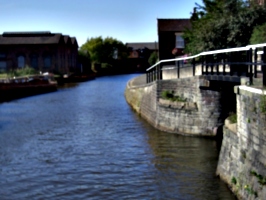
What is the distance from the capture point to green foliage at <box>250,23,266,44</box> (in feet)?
76.5

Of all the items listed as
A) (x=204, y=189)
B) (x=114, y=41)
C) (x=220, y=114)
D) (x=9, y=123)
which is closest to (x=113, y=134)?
(x=220, y=114)

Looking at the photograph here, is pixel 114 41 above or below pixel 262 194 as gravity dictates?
above

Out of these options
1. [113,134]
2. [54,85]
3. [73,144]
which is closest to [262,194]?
[73,144]

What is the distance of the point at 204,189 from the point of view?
1234 centimetres

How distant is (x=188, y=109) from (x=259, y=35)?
270 inches

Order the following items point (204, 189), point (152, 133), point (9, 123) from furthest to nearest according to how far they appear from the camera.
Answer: point (9, 123), point (152, 133), point (204, 189)

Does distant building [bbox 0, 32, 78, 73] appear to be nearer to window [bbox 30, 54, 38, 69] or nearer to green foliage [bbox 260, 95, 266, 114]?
window [bbox 30, 54, 38, 69]

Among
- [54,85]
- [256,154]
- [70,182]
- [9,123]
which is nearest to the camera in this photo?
[256,154]

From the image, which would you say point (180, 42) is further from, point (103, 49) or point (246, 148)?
point (103, 49)

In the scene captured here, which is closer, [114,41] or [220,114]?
[220,114]

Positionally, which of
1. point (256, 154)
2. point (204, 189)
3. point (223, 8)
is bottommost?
point (204, 189)

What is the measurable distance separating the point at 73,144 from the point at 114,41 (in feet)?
359

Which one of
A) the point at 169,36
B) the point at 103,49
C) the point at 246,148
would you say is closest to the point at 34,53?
the point at 103,49

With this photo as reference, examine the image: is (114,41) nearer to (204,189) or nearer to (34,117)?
(34,117)
